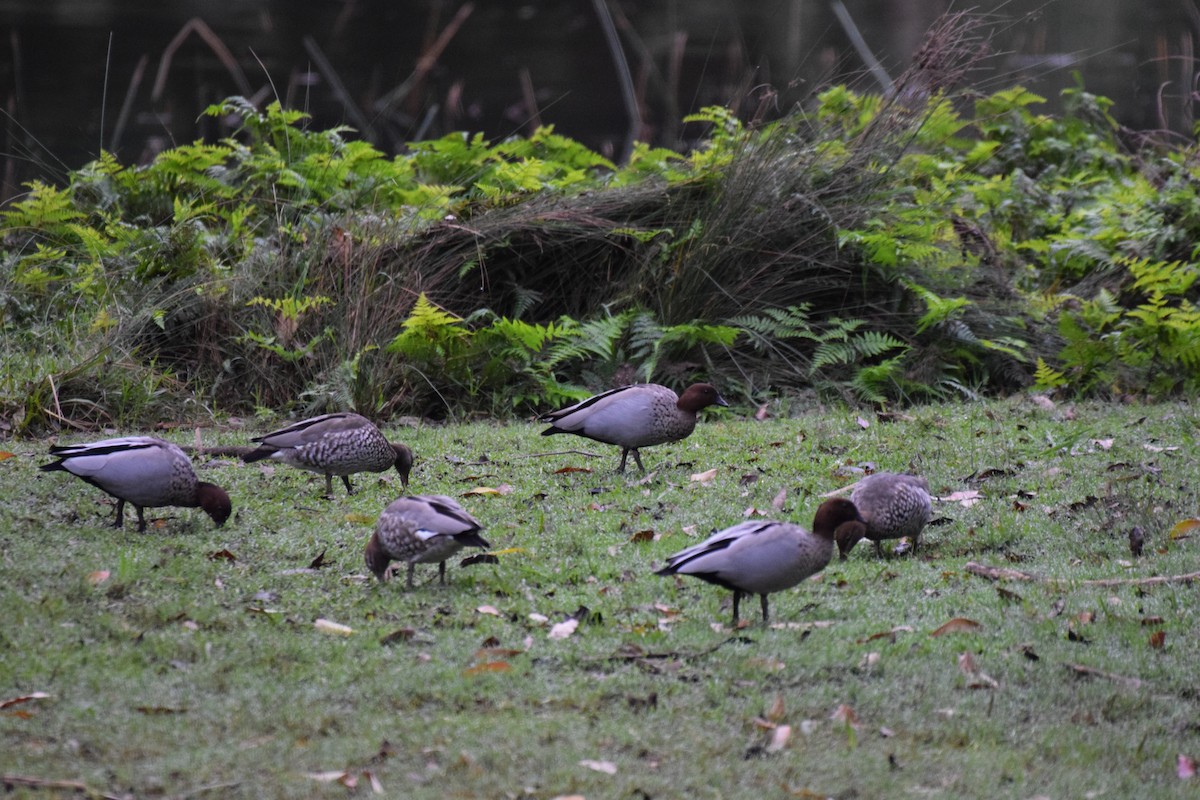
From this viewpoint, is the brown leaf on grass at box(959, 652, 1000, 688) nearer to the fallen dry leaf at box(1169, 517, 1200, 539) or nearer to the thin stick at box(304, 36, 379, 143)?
the fallen dry leaf at box(1169, 517, 1200, 539)

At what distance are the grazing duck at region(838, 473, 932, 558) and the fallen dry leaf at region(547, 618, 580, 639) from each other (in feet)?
4.95

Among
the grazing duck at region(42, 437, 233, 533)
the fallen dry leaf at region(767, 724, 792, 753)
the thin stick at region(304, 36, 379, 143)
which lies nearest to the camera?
the fallen dry leaf at region(767, 724, 792, 753)

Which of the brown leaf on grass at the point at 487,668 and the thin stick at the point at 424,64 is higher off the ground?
the thin stick at the point at 424,64

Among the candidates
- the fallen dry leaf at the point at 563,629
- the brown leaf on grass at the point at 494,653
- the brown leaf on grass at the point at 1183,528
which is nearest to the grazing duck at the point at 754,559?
the fallen dry leaf at the point at 563,629

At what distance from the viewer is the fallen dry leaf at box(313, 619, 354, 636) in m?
4.92

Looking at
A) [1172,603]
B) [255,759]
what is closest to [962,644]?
[1172,603]

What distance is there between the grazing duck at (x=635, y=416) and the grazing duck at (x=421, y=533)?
6.91 ft

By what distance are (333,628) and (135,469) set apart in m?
1.71

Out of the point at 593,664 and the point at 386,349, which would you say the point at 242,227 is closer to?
the point at 386,349

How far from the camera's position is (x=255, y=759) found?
3.71 m

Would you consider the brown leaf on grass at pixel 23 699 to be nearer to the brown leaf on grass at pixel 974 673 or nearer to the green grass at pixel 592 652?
the green grass at pixel 592 652

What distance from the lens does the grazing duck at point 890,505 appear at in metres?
5.98

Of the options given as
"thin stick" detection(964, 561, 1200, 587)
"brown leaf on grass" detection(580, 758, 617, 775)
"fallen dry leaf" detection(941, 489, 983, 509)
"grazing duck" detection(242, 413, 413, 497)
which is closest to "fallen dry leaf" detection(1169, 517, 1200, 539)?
"thin stick" detection(964, 561, 1200, 587)

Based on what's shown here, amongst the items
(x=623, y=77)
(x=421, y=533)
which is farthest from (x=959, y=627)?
(x=623, y=77)
